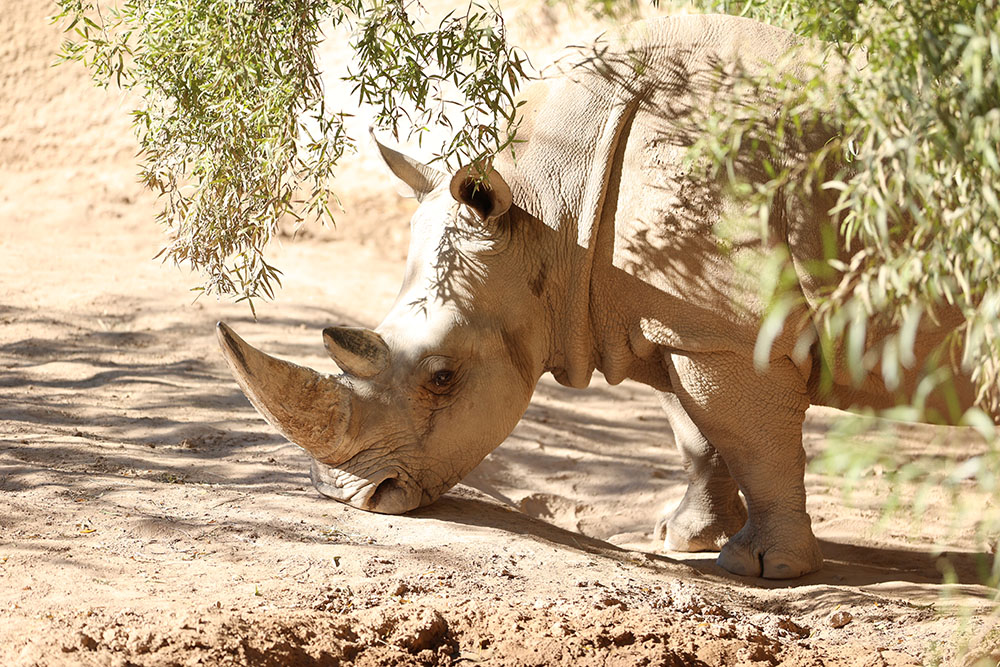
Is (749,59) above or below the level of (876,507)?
above

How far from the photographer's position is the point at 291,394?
15.8 ft

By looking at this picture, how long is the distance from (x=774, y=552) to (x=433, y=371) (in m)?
1.70

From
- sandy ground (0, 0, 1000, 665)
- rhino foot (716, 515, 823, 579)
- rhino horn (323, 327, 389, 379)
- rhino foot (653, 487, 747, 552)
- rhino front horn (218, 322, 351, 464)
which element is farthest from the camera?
rhino foot (653, 487, 747, 552)

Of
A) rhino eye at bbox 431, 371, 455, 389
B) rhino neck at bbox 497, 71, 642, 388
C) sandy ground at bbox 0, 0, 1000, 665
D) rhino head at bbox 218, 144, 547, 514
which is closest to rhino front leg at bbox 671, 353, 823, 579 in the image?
sandy ground at bbox 0, 0, 1000, 665

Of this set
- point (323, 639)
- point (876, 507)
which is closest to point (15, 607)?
point (323, 639)

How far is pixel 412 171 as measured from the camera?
5266 millimetres

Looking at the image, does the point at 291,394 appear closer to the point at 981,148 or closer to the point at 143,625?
the point at 143,625

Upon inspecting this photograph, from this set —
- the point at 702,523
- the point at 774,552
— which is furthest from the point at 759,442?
the point at 702,523

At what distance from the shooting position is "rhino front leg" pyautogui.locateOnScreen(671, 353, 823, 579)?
4984 millimetres

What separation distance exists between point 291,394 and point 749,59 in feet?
7.51

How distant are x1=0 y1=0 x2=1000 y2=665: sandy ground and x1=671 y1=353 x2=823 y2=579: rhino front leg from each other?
150mm

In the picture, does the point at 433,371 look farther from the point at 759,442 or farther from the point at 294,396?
the point at 759,442

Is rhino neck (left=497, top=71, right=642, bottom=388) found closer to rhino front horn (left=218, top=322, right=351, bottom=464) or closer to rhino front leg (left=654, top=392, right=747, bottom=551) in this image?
rhino front horn (left=218, top=322, right=351, bottom=464)

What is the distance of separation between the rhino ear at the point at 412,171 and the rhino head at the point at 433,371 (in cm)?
14
